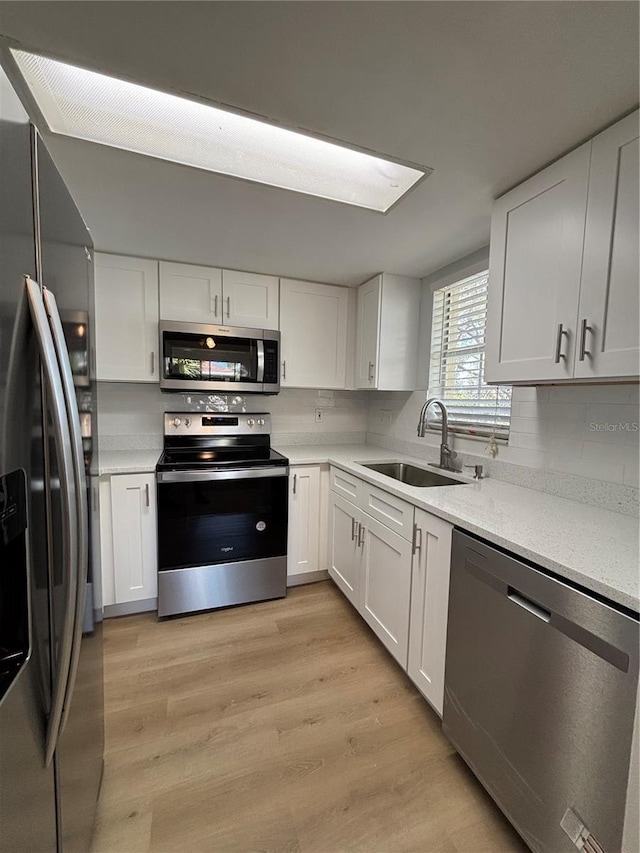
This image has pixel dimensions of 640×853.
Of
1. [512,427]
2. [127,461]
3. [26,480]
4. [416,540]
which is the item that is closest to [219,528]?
[127,461]

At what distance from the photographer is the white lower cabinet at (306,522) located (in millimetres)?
2445

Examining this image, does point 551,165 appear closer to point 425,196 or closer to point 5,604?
point 425,196

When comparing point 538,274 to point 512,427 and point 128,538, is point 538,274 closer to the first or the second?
point 512,427

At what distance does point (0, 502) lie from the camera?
0.55m

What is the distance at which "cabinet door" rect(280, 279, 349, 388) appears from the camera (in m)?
2.66

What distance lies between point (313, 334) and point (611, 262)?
189 cm

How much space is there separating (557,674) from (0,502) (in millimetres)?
1328

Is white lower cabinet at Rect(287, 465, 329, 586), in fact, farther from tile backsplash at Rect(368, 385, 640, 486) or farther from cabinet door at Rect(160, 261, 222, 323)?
cabinet door at Rect(160, 261, 222, 323)

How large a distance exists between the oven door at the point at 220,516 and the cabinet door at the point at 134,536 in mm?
78

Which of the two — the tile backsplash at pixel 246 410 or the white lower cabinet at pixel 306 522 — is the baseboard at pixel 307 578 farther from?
the tile backsplash at pixel 246 410

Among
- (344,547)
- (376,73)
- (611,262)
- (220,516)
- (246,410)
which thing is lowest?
(344,547)

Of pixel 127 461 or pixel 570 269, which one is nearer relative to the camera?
pixel 570 269

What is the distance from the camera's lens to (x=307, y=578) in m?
2.59

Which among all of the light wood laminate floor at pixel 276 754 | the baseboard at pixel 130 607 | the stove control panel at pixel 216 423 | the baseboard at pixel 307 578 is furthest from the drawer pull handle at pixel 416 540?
the baseboard at pixel 130 607
